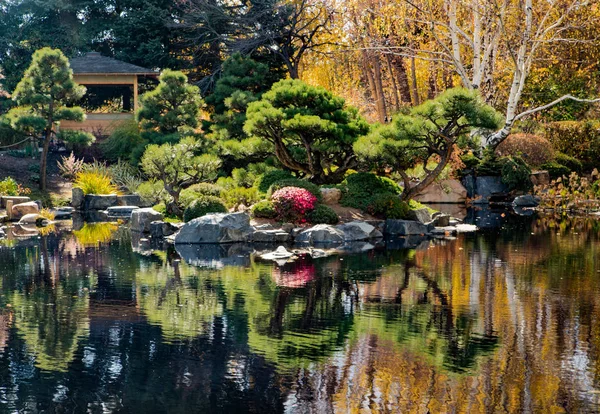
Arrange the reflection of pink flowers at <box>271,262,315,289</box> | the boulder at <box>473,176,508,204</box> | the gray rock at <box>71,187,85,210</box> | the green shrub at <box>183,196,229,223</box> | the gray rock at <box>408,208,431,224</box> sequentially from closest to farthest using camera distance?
the reflection of pink flowers at <box>271,262,315,289</box> → the green shrub at <box>183,196,229,223</box> → the gray rock at <box>408,208,431,224</box> → the gray rock at <box>71,187,85,210</box> → the boulder at <box>473,176,508,204</box>

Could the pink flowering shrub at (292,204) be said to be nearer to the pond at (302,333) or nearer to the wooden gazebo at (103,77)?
the pond at (302,333)

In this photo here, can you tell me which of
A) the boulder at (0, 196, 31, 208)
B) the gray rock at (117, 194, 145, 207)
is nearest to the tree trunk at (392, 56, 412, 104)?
the gray rock at (117, 194, 145, 207)

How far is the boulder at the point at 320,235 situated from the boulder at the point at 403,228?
178cm

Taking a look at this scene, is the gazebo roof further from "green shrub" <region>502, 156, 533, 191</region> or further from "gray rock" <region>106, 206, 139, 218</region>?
"green shrub" <region>502, 156, 533, 191</region>

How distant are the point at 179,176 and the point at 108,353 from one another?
466 inches

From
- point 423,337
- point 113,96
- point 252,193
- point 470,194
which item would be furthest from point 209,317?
point 113,96

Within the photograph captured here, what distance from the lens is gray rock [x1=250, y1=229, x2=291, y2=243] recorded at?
16.3 m

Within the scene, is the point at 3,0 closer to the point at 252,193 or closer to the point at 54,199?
the point at 54,199

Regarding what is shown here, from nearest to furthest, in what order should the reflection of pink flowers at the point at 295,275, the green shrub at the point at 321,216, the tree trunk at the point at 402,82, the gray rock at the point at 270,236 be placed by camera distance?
the reflection of pink flowers at the point at 295,275 → the gray rock at the point at 270,236 → the green shrub at the point at 321,216 → the tree trunk at the point at 402,82

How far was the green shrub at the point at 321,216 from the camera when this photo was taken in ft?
56.1

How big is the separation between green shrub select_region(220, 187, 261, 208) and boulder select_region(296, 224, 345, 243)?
9.12ft

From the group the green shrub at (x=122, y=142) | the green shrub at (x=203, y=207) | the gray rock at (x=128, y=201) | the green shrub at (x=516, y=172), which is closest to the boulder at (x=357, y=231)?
the green shrub at (x=203, y=207)

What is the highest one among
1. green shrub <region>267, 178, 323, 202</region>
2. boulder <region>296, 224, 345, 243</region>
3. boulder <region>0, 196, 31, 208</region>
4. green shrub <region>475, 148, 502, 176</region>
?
green shrub <region>475, 148, 502, 176</region>

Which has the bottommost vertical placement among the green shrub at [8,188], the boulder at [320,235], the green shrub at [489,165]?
the boulder at [320,235]
